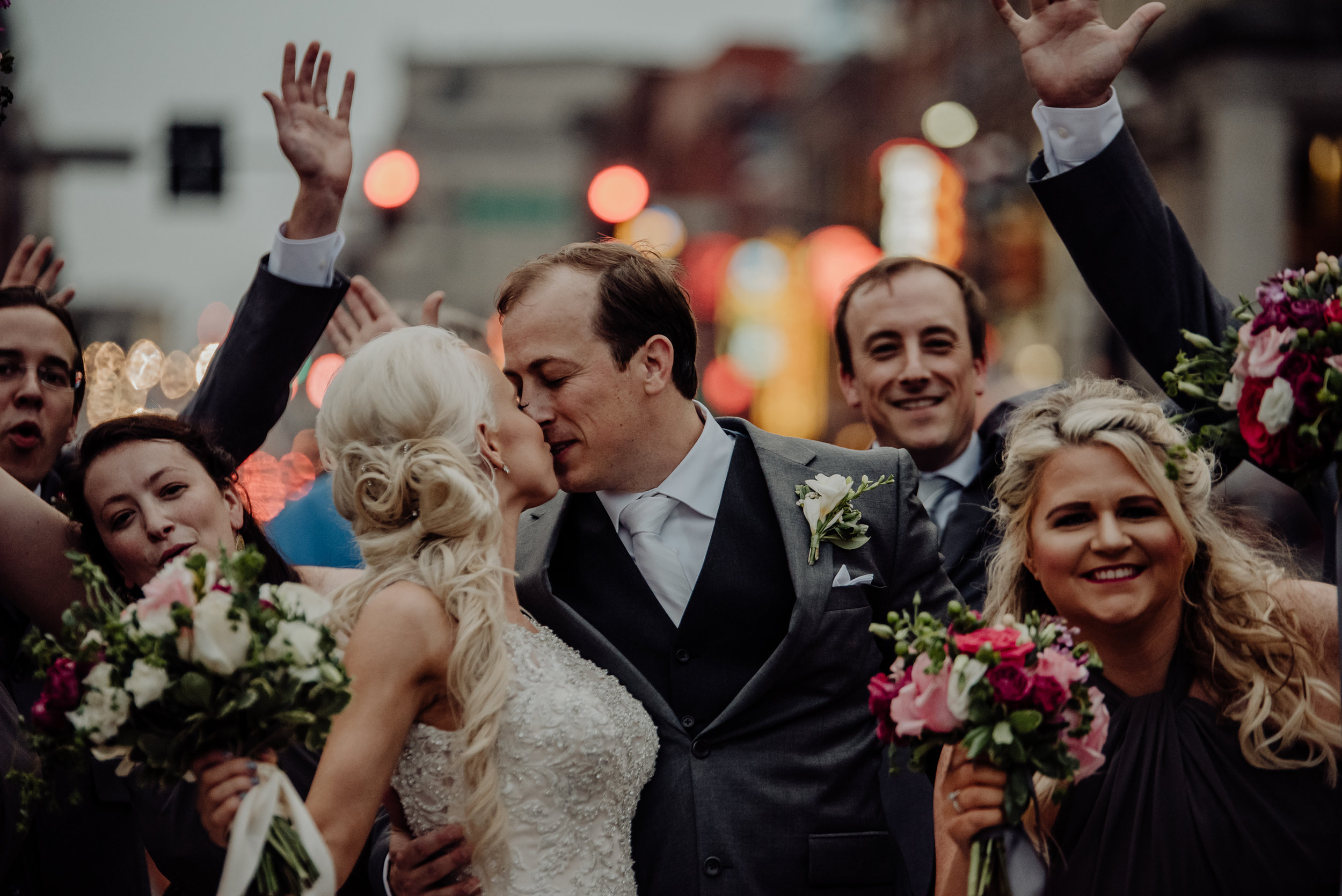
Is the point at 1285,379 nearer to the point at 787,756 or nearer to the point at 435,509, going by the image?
the point at 787,756

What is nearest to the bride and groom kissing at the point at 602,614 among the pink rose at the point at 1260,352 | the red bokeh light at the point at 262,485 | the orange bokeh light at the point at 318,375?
the red bokeh light at the point at 262,485

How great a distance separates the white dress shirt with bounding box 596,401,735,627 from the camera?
4.00 m

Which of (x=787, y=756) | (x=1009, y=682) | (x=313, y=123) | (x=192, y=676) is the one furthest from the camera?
(x=313, y=123)

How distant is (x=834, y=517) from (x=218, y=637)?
1837 mm

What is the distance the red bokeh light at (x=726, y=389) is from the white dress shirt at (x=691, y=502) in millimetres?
34290

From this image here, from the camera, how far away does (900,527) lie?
13.2 feet

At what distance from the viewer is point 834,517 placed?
12.7 feet

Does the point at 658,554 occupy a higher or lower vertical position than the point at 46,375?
lower

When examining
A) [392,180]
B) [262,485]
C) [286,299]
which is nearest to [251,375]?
[286,299]

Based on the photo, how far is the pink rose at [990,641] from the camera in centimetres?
290

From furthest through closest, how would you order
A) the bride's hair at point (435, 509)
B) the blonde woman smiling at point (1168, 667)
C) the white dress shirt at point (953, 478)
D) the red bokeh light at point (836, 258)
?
the red bokeh light at point (836, 258) → the white dress shirt at point (953, 478) → the blonde woman smiling at point (1168, 667) → the bride's hair at point (435, 509)

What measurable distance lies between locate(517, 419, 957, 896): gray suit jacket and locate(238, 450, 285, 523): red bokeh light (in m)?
1.26

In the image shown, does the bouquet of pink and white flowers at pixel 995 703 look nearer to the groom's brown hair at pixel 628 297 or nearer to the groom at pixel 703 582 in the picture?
the groom at pixel 703 582

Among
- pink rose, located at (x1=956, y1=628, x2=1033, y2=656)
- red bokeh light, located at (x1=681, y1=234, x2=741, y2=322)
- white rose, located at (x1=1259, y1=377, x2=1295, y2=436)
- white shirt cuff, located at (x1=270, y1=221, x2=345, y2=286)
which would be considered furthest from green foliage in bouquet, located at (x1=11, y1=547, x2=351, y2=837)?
red bokeh light, located at (x1=681, y1=234, x2=741, y2=322)
